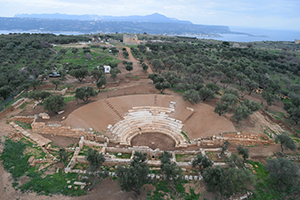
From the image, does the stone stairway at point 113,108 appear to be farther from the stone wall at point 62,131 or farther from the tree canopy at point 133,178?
the tree canopy at point 133,178

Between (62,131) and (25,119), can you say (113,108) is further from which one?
(25,119)

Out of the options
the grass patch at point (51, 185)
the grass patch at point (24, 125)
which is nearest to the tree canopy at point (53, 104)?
the grass patch at point (24, 125)

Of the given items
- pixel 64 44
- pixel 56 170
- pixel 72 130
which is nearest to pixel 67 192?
pixel 56 170

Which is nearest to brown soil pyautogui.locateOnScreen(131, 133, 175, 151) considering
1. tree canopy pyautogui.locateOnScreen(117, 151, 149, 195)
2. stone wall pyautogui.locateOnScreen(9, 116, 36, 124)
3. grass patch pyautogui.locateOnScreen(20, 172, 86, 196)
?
tree canopy pyautogui.locateOnScreen(117, 151, 149, 195)

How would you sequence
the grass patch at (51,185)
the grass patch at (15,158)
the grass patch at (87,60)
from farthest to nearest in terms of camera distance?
the grass patch at (87,60) → the grass patch at (15,158) → the grass patch at (51,185)

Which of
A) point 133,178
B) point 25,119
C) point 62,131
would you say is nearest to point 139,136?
point 62,131

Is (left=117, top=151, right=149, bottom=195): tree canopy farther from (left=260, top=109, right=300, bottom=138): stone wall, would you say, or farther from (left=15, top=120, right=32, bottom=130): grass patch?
(left=260, top=109, right=300, bottom=138): stone wall

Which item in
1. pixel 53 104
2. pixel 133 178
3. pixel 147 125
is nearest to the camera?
pixel 133 178
